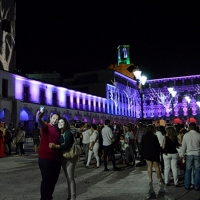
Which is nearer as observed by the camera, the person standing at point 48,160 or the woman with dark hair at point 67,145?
the person standing at point 48,160

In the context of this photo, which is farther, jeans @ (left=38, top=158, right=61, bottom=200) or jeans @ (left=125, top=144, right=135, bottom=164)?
jeans @ (left=125, top=144, right=135, bottom=164)

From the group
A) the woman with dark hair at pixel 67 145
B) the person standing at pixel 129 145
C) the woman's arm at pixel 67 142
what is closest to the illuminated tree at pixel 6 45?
the person standing at pixel 129 145

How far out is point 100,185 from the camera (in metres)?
7.94

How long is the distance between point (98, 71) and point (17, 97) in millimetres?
31747

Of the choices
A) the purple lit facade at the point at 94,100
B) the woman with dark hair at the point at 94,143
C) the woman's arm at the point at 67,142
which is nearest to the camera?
the woman's arm at the point at 67,142

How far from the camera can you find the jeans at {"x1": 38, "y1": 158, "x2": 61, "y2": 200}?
505cm

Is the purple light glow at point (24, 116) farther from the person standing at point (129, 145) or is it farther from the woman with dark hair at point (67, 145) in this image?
the woman with dark hair at point (67, 145)

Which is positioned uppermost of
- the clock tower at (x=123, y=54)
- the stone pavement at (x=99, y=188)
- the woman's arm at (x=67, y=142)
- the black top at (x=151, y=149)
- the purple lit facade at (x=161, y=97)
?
the clock tower at (x=123, y=54)

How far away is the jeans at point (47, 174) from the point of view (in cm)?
505

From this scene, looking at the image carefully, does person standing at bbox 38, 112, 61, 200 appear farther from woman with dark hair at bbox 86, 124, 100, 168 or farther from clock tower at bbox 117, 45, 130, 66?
clock tower at bbox 117, 45, 130, 66

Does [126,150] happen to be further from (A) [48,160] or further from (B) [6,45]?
(B) [6,45]

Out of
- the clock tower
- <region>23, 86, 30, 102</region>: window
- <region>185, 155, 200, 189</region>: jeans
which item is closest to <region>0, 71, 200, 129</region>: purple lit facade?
<region>23, 86, 30, 102</region>: window

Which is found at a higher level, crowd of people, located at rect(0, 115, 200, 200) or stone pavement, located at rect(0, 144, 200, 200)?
crowd of people, located at rect(0, 115, 200, 200)

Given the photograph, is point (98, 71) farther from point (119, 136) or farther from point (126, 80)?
point (119, 136)
